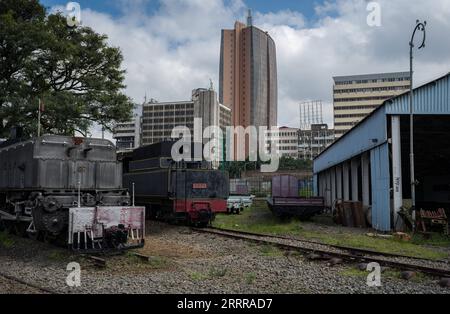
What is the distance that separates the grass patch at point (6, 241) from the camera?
38.2ft

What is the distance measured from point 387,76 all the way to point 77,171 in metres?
128

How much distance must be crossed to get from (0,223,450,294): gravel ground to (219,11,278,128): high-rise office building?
129m

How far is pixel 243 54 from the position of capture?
145375 mm

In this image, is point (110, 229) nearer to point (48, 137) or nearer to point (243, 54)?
point (48, 137)

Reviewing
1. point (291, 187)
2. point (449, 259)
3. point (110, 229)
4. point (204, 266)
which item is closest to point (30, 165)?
point (110, 229)

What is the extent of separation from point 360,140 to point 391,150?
3279 mm

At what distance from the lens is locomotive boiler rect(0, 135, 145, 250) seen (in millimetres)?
9711

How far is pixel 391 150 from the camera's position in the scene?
56.0ft

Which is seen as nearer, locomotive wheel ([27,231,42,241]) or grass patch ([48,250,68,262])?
grass patch ([48,250,68,262])

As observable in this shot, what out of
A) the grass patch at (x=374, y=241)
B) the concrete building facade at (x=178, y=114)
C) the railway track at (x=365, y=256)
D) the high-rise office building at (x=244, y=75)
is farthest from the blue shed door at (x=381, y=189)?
the high-rise office building at (x=244, y=75)

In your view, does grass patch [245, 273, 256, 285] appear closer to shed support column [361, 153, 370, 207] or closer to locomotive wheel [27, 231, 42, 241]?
locomotive wheel [27, 231, 42, 241]

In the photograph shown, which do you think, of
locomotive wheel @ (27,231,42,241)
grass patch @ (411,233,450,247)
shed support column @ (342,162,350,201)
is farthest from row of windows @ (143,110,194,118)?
locomotive wheel @ (27,231,42,241)

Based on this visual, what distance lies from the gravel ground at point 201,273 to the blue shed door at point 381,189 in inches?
267

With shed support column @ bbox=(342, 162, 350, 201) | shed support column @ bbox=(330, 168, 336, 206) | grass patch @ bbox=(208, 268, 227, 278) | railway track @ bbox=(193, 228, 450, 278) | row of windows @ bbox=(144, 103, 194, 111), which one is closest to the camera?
grass patch @ bbox=(208, 268, 227, 278)
